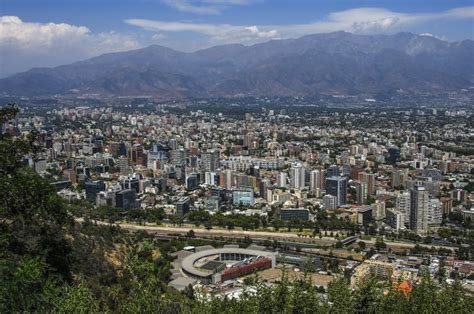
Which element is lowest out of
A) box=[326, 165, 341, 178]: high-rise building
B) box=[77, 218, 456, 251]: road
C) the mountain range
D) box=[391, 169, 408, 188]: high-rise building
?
box=[77, 218, 456, 251]: road

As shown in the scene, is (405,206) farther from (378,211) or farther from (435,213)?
(378,211)

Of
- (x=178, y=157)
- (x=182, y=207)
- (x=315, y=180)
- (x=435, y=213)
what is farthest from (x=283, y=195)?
(x=178, y=157)

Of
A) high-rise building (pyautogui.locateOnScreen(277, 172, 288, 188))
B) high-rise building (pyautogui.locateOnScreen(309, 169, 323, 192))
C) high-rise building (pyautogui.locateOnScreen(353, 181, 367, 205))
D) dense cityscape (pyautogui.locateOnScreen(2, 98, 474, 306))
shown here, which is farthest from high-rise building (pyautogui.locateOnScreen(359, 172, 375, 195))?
high-rise building (pyautogui.locateOnScreen(277, 172, 288, 188))

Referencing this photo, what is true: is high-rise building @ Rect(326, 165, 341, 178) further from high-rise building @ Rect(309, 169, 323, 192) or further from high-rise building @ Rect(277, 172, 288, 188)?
high-rise building @ Rect(277, 172, 288, 188)

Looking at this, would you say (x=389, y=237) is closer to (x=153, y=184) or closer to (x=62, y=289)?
Result: (x=153, y=184)

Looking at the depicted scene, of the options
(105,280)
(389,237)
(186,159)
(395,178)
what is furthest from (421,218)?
(186,159)

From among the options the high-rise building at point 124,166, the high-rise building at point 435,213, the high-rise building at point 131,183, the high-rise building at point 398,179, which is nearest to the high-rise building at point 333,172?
the high-rise building at point 398,179

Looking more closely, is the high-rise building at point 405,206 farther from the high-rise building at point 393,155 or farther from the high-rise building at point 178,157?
the high-rise building at point 178,157
